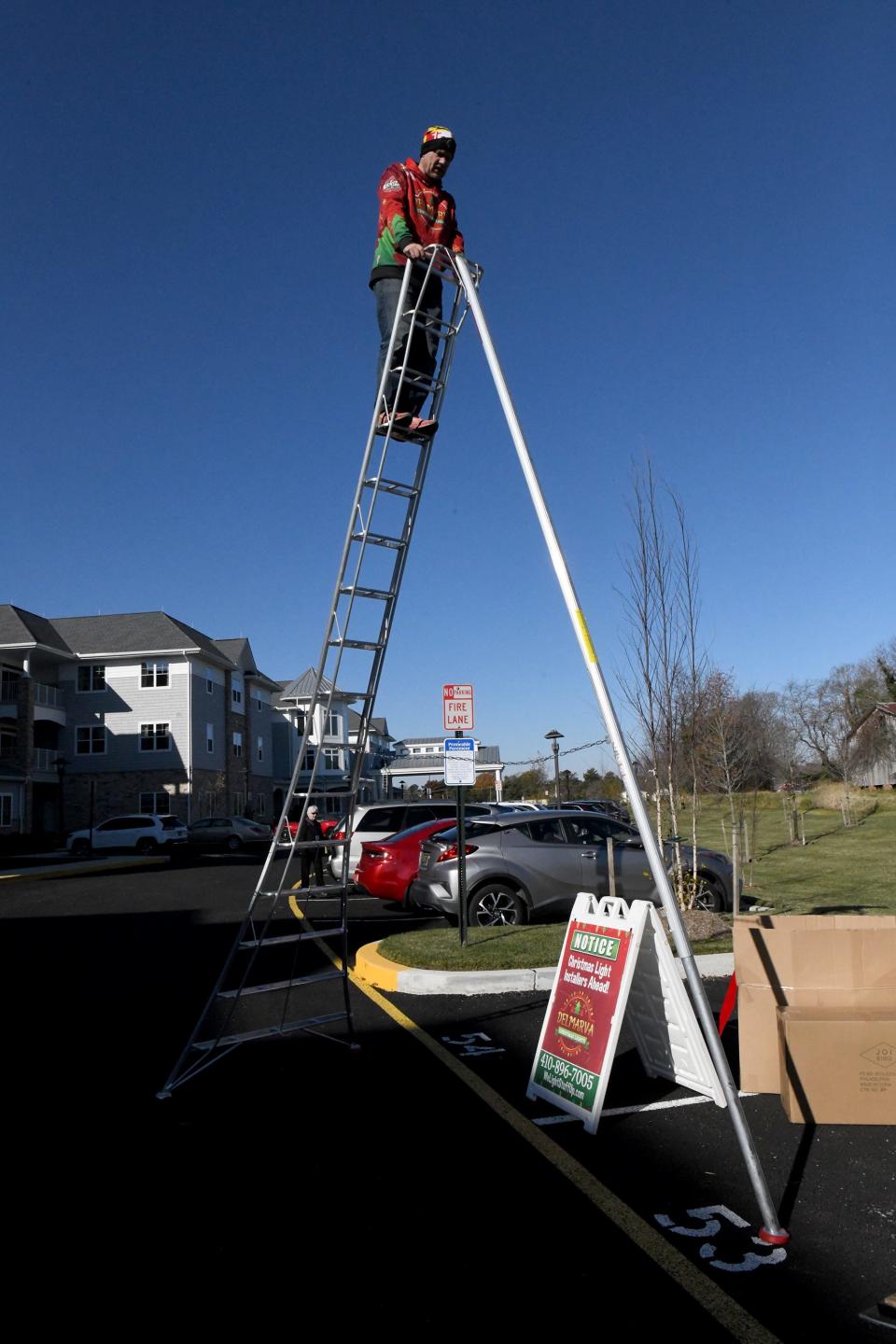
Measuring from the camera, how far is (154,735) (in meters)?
46.8

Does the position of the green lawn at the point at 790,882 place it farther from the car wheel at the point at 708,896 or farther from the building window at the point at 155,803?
the building window at the point at 155,803

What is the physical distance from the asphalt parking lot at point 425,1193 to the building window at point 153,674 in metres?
41.7

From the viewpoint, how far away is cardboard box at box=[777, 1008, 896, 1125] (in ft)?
15.5

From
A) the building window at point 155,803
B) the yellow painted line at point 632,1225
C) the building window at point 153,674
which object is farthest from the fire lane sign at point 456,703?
the building window at point 153,674

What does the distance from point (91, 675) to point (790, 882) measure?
126 ft

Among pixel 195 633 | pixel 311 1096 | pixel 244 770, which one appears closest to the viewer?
pixel 311 1096

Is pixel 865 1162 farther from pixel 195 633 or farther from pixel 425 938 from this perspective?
pixel 195 633

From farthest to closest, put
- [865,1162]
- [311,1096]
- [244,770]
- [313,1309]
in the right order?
[244,770] < [311,1096] < [865,1162] < [313,1309]

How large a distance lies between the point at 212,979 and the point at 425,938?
90.7 inches

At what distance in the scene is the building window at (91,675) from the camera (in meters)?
47.8

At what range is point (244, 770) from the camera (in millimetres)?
54656

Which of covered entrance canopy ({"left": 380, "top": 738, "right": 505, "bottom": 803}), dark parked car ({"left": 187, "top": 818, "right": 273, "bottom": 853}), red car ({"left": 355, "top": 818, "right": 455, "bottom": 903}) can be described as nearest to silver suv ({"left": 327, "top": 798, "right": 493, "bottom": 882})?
red car ({"left": 355, "top": 818, "right": 455, "bottom": 903})

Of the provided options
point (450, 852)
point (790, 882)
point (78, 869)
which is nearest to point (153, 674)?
point (78, 869)

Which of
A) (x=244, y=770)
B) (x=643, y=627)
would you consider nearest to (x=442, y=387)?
(x=643, y=627)
